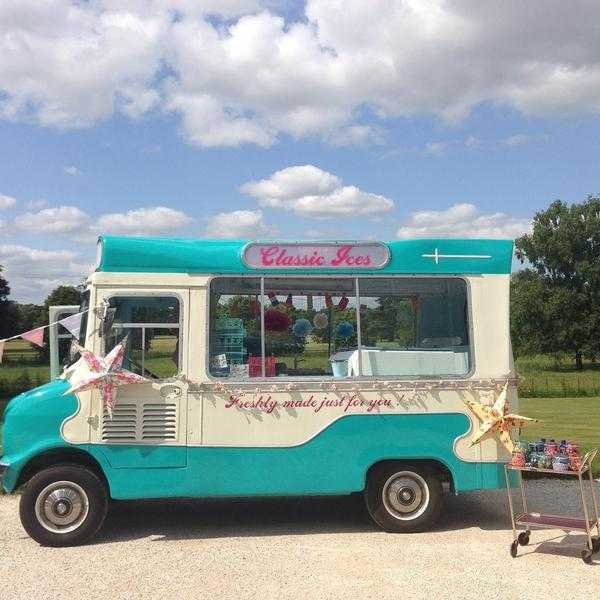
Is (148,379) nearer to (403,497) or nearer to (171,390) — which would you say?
(171,390)

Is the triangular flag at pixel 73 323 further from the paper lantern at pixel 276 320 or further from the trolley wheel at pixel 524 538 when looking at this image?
the trolley wheel at pixel 524 538

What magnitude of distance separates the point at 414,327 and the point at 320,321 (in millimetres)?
949

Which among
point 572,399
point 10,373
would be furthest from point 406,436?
point 10,373

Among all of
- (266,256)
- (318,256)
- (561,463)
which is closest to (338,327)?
(318,256)

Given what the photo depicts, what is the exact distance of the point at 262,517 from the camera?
7.52 m

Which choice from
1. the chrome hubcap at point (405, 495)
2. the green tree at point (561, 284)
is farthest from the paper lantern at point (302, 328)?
the green tree at point (561, 284)

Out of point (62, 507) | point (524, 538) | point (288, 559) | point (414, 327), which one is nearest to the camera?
point (288, 559)

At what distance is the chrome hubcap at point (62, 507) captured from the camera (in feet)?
20.9

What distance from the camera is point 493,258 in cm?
699

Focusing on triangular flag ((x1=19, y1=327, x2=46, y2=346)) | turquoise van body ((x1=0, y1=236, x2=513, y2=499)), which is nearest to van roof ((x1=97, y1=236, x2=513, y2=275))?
turquoise van body ((x1=0, y1=236, x2=513, y2=499))

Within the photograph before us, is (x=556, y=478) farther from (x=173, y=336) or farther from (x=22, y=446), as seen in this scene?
(x=22, y=446)

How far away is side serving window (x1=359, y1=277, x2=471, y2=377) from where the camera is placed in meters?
6.91

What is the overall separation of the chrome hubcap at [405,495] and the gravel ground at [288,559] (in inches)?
8.7

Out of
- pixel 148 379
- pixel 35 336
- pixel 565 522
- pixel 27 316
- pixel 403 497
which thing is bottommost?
pixel 565 522
